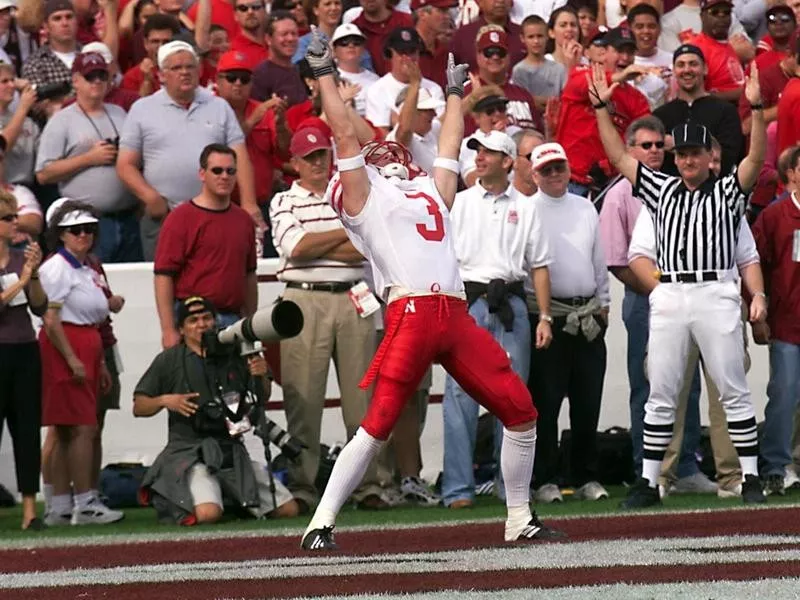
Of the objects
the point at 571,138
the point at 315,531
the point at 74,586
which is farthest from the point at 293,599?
the point at 571,138

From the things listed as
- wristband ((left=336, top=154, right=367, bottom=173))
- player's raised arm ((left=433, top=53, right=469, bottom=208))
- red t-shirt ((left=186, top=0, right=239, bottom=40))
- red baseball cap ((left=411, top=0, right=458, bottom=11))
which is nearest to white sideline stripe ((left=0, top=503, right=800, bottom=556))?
player's raised arm ((left=433, top=53, right=469, bottom=208))

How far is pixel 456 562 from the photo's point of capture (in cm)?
750

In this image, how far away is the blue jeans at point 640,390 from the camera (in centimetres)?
1203

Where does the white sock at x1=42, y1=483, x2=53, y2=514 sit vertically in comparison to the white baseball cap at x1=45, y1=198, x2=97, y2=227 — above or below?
below

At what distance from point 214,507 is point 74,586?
3.61 m

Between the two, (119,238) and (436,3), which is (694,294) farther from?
(436,3)

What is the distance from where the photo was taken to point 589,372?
38.8 ft

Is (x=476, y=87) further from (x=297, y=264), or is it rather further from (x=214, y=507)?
(x=214, y=507)

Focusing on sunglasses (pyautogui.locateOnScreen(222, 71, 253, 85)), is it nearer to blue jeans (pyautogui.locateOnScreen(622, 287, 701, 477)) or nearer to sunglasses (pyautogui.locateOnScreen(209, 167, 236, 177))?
sunglasses (pyautogui.locateOnScreen(209, 167, 236, 177))

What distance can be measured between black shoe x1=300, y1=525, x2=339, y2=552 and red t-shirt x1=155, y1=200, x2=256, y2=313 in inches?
139

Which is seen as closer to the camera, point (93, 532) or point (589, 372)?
point (93, 532)

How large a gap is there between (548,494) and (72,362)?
3.17 m

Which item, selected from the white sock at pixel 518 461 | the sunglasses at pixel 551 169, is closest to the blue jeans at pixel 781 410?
the sunglasses at pixel 551 169

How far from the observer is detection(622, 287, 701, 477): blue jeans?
474 inches
